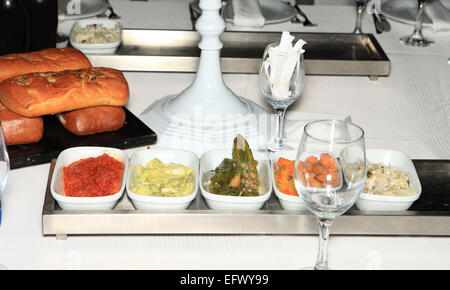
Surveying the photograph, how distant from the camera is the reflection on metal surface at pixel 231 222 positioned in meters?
1.10

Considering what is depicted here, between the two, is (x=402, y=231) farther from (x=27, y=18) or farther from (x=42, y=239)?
(x=27, y=18)

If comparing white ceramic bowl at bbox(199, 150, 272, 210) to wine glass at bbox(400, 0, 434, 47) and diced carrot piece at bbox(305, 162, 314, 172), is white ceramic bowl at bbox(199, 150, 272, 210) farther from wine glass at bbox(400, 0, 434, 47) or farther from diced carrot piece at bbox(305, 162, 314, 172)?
wine glass at bbox(400, 0, 434, 47)

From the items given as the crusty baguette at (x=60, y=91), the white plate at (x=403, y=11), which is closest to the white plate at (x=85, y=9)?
the crusty baguette at (x=60, y=91)

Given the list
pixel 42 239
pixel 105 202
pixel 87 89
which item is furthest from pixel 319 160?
pixel 87 89

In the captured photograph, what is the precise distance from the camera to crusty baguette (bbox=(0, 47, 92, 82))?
60.7 inches

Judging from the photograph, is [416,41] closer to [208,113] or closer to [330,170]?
[208,113]

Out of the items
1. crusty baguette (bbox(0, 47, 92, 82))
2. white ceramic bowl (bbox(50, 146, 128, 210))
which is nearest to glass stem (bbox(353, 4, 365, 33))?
crusty baguette (bbox(0, 47, 92, 82))

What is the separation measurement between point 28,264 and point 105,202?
16 centimetres

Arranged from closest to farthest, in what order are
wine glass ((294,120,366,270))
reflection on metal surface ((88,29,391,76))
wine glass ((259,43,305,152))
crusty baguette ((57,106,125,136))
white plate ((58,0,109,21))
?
wine glass ((294,120,366,270)) → wine glass ((259,43,305,152)) → crusty baguette ((57,106,125,136)) → reflection on metal surface ((88,29,391,76)) → white plate ((58,0,109,21))

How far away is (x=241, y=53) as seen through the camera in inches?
77.0

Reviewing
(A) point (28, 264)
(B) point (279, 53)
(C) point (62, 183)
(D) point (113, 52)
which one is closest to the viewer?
(A) point (28, 264)

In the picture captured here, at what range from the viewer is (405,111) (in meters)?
1.69

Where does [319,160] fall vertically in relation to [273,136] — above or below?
above

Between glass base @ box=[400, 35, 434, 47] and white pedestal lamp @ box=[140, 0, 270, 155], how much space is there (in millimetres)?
764
